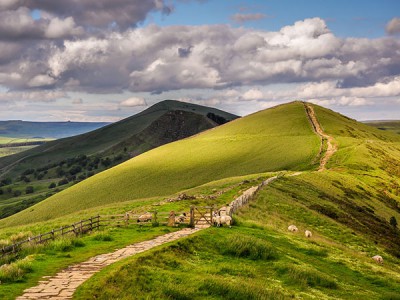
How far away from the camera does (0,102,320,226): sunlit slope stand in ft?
355

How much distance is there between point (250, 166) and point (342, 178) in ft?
112

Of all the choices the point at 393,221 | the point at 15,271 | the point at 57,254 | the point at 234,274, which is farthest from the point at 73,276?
the point at 393,221

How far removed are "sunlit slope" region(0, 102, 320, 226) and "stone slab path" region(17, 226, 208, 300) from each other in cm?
7607

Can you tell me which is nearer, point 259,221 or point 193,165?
point 259,221

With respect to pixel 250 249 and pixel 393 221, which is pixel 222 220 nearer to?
pixel 250 249

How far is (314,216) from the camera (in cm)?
5541

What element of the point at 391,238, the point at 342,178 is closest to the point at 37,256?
the point at 391,238

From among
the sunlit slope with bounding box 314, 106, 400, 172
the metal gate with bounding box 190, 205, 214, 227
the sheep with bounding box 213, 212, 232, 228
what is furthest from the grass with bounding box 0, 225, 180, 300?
the sunlit slope with bounding box 314, 106, 400, 172

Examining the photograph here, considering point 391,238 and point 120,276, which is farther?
point 391,238

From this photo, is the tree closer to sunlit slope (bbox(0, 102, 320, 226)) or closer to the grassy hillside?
the grassy hillside

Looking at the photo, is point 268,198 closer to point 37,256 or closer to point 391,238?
point 391,238

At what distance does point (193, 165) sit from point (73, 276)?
110 m

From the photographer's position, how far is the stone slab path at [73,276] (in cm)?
1822

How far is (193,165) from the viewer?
13100 centimetres
